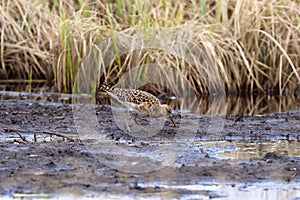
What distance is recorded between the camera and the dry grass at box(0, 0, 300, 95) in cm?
1068

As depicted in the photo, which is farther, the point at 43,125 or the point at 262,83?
the point at 262,83

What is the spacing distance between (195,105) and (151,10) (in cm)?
222

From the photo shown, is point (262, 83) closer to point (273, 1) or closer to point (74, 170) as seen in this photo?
point (273, 1)

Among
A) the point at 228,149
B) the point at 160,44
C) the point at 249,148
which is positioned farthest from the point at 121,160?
the point at 160,44

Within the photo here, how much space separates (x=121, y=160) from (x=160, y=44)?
5130 millimetres

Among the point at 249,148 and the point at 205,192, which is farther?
the point at 249,148

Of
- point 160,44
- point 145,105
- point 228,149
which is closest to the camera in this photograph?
point 228,149

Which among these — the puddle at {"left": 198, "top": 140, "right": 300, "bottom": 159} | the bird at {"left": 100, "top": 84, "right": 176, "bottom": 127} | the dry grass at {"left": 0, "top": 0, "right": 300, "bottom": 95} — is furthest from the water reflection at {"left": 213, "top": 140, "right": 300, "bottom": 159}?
the dry grass at {"left": 0, "top": 0, "right": 300, "bottom": 95}

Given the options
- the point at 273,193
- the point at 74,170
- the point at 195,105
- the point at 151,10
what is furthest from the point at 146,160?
the point at 151,10

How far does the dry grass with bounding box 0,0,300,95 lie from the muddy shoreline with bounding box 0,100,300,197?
2.48 m

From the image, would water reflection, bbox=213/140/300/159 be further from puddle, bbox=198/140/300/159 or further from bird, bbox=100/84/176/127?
bird, bbox=100/84/176/127

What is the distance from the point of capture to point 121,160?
19.1 feet

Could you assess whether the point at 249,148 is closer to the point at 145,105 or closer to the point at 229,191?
the point at 145,105

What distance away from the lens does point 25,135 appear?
23.4 feet
